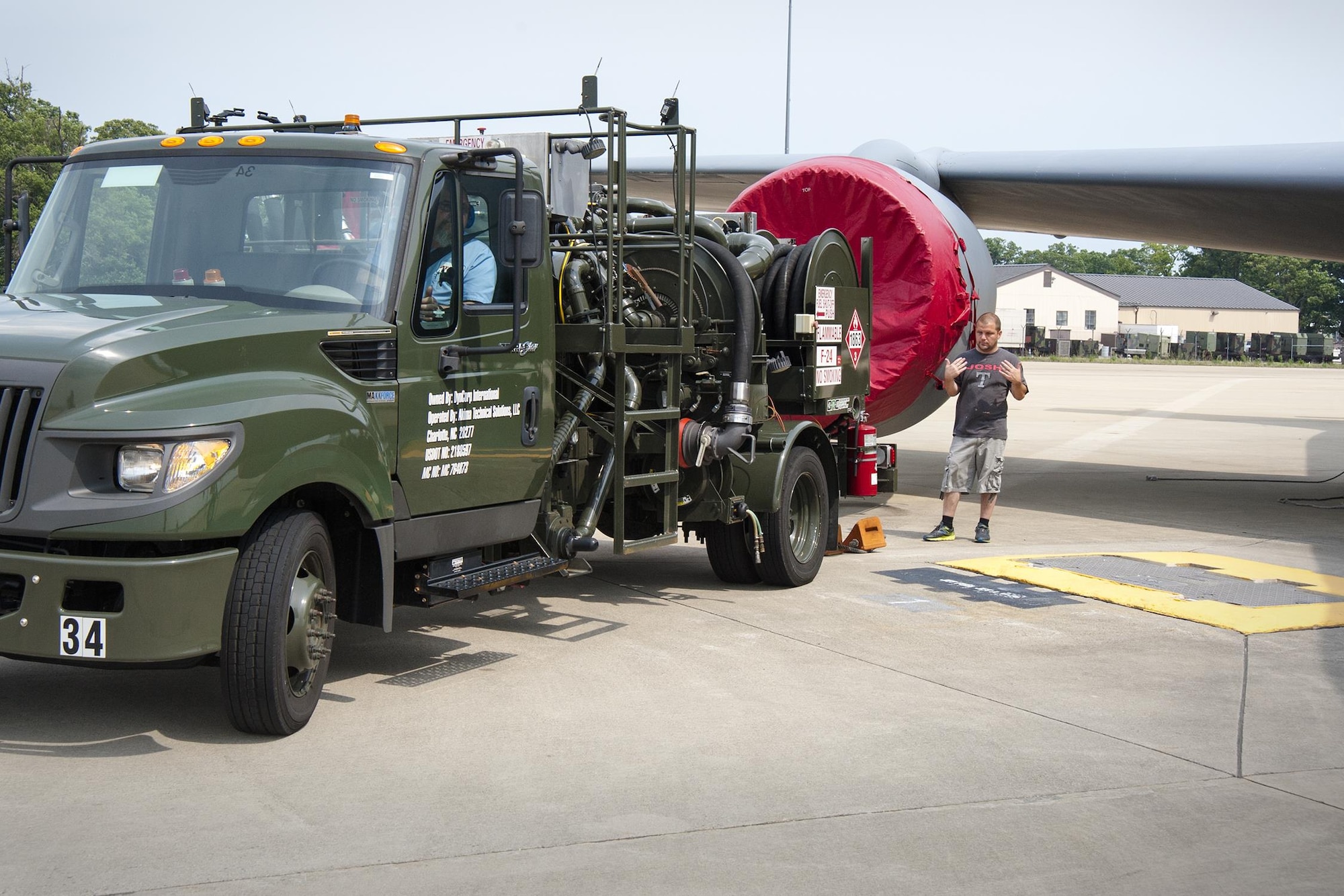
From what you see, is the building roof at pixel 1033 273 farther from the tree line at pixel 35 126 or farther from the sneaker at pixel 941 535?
the sneaker at pixel 941 535

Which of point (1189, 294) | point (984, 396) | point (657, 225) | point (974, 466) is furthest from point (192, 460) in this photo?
point (1189, 294)

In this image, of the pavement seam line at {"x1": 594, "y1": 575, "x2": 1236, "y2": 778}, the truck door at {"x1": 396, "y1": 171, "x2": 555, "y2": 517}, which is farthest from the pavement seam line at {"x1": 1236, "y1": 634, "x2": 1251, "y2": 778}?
the truck door at {"x1": 396, "y1": 171, "x2": 555, "y2": 517}

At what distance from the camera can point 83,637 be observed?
5246mm

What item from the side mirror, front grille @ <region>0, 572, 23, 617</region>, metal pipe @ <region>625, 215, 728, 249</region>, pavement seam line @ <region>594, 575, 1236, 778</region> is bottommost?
pavement seam line @ <region>594, 575, 1236, 778</region>

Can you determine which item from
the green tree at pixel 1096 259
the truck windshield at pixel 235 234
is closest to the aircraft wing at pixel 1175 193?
the truck windshield at pixel 235 234

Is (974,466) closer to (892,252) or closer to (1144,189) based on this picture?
(892,252)

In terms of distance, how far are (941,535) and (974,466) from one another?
0.66 metres

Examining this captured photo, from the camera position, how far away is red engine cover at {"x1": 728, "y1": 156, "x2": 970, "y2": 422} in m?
13.3

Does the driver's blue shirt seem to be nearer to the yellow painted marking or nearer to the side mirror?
the side mirror

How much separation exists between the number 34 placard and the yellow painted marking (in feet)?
21.0

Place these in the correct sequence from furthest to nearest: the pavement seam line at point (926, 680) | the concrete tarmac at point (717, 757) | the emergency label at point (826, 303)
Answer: the emergency label at point (826, 303) < the pavement seam line at point (926, 680) < the concrete tarmac at point (717, 757)

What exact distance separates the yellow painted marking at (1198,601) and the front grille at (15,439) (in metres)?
6.70

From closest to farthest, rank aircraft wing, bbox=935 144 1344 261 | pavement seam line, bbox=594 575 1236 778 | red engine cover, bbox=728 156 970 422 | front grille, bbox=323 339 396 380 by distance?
pavement seam line, bbox=594 575 1236 778 < front grille, bbox=323 339 396 380 < red engine cover, bbox=728 156 970 422 < aircraft wing, bbox=935 144 1344 261

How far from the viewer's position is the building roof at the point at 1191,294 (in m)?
119
